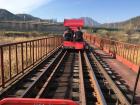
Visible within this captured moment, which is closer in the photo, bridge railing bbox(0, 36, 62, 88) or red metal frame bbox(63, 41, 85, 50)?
bridge railing bbox(0, 36, 62, 88)

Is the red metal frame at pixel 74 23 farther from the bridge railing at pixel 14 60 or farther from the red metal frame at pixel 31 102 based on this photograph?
the red metal frame at pixel 31 102

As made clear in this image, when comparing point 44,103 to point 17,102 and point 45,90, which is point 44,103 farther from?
point 45,90

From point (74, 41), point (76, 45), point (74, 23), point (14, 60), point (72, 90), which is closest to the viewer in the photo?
point (72, 90)

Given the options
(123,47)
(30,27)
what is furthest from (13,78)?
(30,27)

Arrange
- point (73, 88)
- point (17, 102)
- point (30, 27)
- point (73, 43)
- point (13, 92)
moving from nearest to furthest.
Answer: point (17, 102) → point (13, 92) → point (73, 88) → point (73, 43) → point (30, 27)

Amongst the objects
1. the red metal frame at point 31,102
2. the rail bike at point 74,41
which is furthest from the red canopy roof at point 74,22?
the red metal frame at point 31,102

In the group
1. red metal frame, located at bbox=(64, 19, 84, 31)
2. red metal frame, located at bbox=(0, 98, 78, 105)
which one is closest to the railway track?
red metal frame, located at bbox=(0, 98, 78, 105)

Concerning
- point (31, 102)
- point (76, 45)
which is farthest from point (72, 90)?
point (76, 45)

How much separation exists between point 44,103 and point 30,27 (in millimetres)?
150418

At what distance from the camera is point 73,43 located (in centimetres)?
2712

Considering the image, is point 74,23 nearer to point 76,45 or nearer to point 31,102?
point 76,45

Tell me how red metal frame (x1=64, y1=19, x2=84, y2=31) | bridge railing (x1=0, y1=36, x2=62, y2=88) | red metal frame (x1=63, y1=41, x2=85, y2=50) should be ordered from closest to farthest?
bridge railing (x1=0, y1=36, x2=62, y2=88)
red metal frame (x1=63, y1=41, x2=85, y2=50)
red metal frame (x1=64, y1=19, x2=84, y2=31)

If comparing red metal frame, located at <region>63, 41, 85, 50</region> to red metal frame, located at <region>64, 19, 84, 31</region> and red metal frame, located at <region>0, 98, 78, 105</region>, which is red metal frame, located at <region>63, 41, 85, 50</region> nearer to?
red metal frame, located at <region>64, 19, 84, 31</region>

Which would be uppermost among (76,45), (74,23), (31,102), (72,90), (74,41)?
(74,23)
